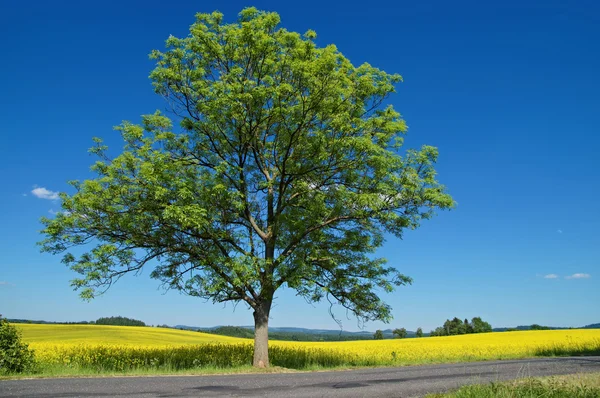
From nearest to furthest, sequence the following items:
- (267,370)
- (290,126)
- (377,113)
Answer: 1. (267,370)
2. (290,126)
3. (377,113)

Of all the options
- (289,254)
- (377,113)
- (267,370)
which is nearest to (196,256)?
(289,254)

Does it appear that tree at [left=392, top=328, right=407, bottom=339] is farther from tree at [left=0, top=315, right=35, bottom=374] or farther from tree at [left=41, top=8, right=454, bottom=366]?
tree at [left=0, top=315, right=35, bottom=374]

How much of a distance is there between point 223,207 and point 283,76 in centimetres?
605

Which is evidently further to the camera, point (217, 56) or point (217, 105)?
point (217, 56)

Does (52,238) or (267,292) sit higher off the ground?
(52,238)

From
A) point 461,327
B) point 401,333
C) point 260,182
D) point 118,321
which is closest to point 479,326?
point 461,327

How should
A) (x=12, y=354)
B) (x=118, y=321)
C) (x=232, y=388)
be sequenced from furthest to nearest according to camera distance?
1. (x=118, y=321)
2. (x=12, y=354)
3. (x=232, y=388)

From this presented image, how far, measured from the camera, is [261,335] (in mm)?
19219

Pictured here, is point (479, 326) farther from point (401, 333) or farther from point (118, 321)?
point (118, 321)

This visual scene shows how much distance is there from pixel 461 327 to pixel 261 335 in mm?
74260

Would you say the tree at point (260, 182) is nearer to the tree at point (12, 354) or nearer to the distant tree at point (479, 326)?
the tree at point (12, 354)

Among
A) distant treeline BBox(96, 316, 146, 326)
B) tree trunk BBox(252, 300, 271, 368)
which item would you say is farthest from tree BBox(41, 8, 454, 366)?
distant treeline BBox(96, 316, 146, 326)

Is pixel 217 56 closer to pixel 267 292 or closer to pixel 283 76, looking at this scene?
pixel 283 76

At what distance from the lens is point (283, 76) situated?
18.8m
